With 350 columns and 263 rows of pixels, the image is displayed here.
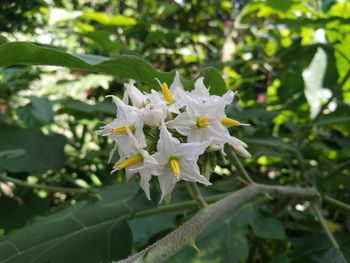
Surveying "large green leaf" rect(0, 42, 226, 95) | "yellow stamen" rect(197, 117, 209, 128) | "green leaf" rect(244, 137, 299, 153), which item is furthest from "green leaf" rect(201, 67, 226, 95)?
"green leaf" rect(244, 137, 299, 153)

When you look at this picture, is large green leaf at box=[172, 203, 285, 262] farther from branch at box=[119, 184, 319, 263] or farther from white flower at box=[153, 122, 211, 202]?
white flower at box=[153, 122, 211, 202]

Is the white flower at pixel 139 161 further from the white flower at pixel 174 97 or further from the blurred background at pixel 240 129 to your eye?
the blurred background at pixel 240 129

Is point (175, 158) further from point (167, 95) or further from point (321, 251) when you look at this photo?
point (321, 251)

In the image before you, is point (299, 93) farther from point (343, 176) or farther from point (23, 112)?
point (23, 112)

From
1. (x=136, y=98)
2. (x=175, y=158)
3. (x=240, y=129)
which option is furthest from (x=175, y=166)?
(x=240, y=129)

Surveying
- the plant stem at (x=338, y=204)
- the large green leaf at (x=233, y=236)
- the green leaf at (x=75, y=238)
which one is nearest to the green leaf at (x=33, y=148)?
the green leaf at (x=75, y=238)

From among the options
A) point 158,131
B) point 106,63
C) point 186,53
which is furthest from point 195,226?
point 186,53
